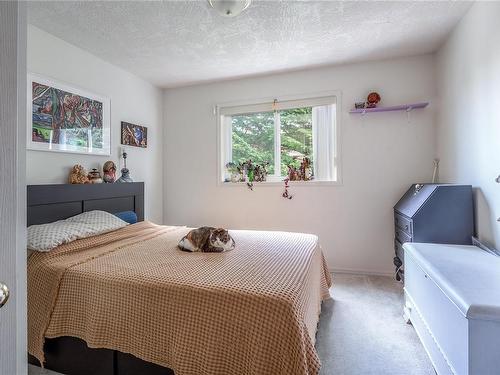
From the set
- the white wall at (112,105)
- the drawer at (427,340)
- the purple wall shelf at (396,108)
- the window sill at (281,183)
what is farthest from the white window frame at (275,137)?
the drawer at (427,340)

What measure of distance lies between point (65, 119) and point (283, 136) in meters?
2.33

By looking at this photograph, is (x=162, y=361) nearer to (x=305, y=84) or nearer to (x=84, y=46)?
(x=84, y=46)

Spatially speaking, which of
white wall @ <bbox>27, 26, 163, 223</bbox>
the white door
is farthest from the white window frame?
the white door

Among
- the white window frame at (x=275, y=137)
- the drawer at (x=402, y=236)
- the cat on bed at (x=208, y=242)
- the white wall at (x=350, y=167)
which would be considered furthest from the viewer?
the white window frame at (x=275, y=137)

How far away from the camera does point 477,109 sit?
1.99 metres

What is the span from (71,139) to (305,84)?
2555mm

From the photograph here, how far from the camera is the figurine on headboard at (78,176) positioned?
2.44 metres

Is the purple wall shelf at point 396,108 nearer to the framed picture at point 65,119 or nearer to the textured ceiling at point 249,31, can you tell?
the textured ceiling at point 249,31

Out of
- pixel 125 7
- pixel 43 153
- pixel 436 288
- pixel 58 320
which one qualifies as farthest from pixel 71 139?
pixel 436 288

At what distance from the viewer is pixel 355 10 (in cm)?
205

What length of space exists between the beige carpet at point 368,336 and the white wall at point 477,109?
2.88ft

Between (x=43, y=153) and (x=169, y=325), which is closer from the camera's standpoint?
(x=169, y=325)

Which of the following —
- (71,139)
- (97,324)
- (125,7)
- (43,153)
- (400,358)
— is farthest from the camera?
(71,139)

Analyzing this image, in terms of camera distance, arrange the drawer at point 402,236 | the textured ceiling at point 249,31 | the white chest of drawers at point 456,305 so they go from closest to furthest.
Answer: the white chest of drawers at point 456,305
the textured ceiling at point 249,31
the drawer at point 402,236
